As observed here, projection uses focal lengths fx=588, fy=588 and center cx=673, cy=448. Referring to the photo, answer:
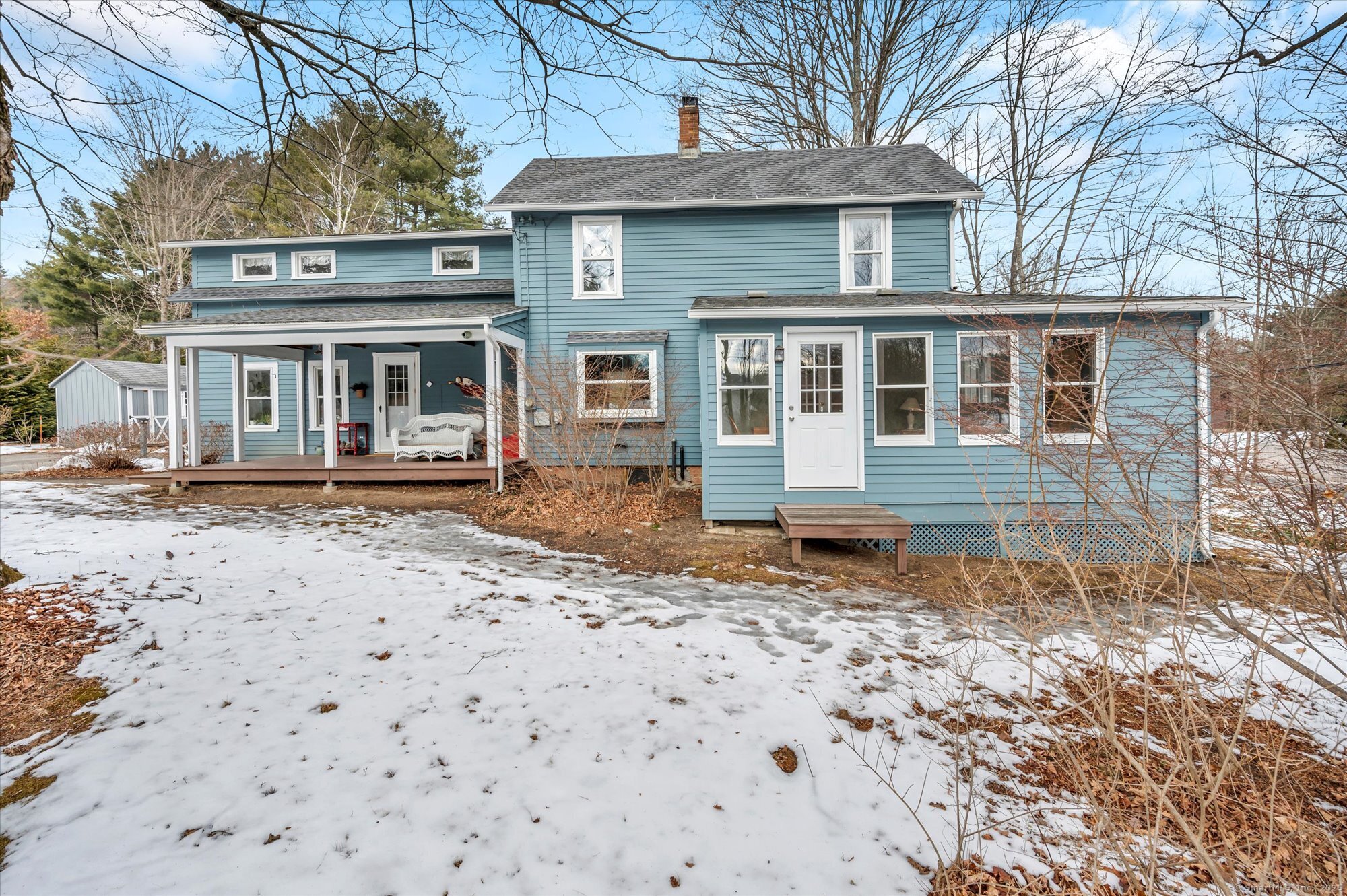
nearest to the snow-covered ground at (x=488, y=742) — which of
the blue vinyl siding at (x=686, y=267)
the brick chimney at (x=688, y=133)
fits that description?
the blue vinyl siding at (x=686, y=267)

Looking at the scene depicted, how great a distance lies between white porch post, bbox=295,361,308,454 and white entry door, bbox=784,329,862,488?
10984mm

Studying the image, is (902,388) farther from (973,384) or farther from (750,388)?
(750,388)

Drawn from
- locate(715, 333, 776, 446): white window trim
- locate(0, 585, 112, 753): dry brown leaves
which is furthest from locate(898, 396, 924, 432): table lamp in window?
locate(0, 585, 112, 753): dry brown leaves

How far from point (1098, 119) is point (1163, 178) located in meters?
3.66

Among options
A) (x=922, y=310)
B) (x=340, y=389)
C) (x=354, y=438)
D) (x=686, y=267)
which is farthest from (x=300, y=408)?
(x=922, y=310)

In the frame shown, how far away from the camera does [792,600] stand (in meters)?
5.28

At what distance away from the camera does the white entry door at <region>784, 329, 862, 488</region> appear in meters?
7.47

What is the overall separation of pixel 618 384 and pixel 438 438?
12.0ft

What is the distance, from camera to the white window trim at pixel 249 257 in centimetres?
1319

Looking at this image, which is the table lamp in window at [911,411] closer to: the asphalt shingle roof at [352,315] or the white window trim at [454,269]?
the asphalt shingle roof at [352,315]

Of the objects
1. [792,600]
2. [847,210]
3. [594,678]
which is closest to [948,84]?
[847,210]

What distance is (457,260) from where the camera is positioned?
1314 centimetres

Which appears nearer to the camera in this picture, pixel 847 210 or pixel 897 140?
pixel 847 210

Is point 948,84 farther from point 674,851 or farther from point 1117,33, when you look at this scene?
point 674,851
